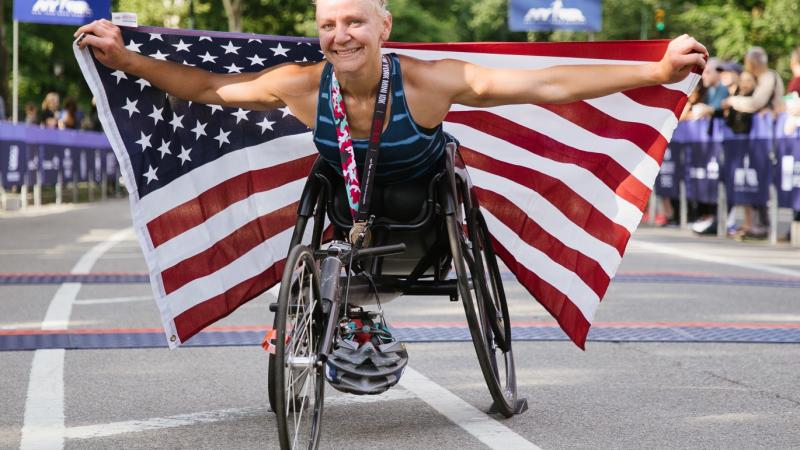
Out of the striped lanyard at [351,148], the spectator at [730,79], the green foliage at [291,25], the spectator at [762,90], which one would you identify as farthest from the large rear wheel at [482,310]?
the green foliage at [291,25]

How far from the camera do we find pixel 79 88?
62188 millimetres

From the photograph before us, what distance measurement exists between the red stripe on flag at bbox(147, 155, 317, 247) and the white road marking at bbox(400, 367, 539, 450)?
1119 millimetres

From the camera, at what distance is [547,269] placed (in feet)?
21.4

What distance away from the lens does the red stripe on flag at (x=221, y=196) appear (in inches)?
244

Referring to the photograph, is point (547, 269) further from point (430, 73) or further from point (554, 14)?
point (554, 14)

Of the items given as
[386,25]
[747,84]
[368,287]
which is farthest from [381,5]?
[747,84]

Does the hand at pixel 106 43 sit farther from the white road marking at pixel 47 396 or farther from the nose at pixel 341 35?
the white road marking at pixel 47 396

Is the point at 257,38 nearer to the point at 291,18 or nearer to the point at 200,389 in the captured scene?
the point at 200,389

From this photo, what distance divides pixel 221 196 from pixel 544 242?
144cm

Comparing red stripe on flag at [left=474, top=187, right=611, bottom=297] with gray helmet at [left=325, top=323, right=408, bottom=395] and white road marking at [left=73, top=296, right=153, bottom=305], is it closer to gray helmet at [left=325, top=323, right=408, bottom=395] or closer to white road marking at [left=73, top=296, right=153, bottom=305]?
gray helmet at [left=325, top=323, right=408, bottom=395]

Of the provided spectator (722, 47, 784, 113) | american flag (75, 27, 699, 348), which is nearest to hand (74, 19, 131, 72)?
american flag (75, 27, 699, 348)

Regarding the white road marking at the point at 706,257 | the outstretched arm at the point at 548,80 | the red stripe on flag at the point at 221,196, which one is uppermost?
the outstretched arm at the point at 548,80

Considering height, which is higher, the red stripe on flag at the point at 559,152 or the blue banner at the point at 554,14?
the blue banner at the point at 554,14

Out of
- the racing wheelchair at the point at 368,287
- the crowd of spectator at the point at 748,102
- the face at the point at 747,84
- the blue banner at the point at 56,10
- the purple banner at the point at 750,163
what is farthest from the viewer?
the blue banner at the point at 56,10
